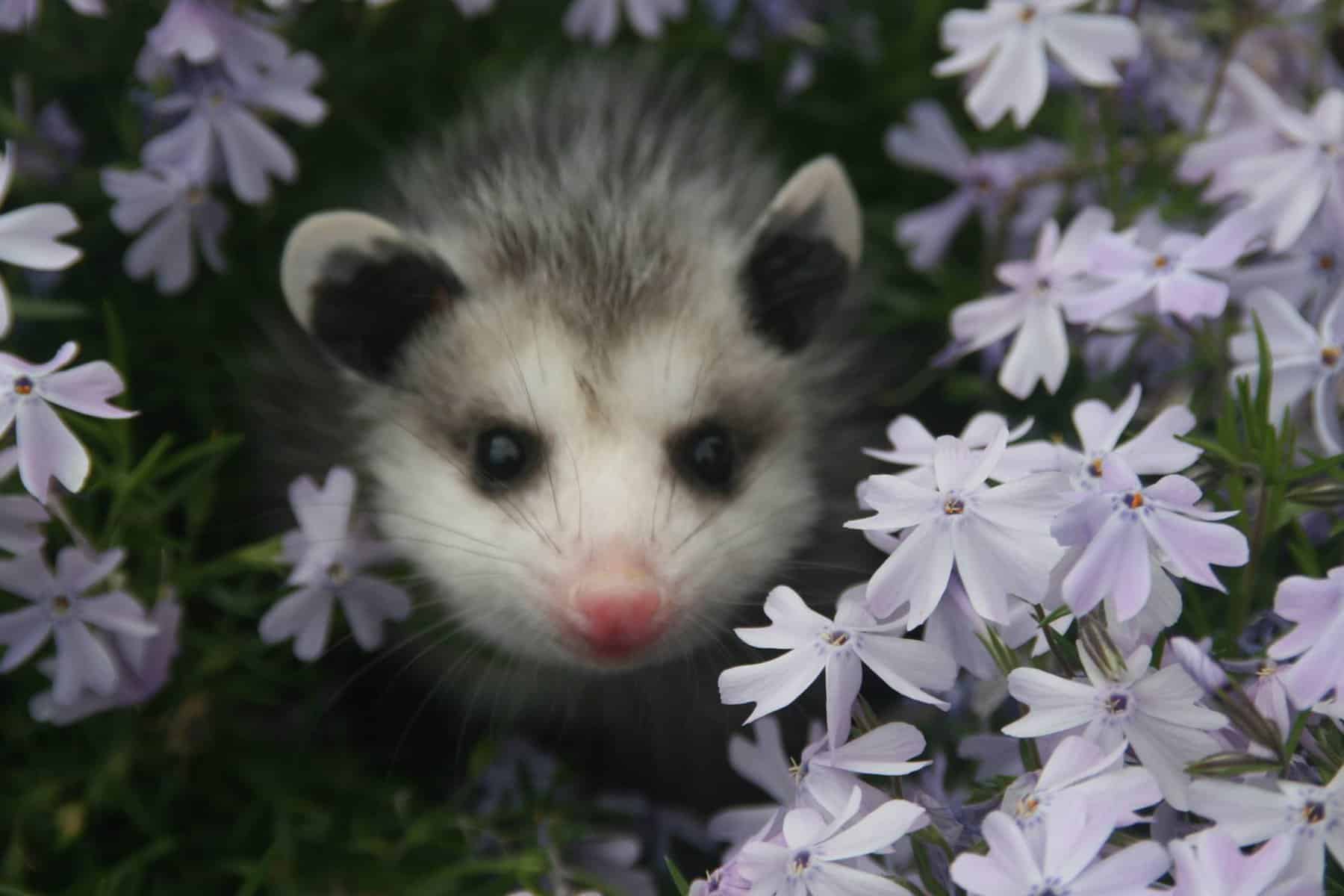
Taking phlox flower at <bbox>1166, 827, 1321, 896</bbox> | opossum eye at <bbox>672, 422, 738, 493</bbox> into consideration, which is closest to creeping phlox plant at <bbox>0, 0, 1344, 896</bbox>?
phlox flower at <bbox>1166, 827, 1321, 896</bbox>

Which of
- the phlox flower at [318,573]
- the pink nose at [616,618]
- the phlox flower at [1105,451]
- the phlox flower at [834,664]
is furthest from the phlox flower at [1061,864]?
the phlox flower at [318,573]

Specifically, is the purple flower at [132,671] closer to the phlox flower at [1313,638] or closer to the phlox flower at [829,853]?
the phlox flower at [829,853]

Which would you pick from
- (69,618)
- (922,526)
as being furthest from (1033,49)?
(69,618)

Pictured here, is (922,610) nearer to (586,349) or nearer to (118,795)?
(586,349)

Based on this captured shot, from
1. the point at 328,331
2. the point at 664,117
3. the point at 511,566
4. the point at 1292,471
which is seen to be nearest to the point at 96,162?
the point at 328,331

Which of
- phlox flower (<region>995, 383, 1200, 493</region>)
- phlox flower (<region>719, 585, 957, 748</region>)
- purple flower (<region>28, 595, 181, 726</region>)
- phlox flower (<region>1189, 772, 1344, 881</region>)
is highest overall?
phlox flower (<region>995, 383, 1200, 493</region>)

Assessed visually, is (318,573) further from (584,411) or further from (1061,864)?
(1061,864)

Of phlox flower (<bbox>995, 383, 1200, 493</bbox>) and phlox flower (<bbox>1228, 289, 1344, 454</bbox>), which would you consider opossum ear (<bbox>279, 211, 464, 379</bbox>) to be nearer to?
phlox flower (<bbox>995, 383, 1200, 493</bbox>)
